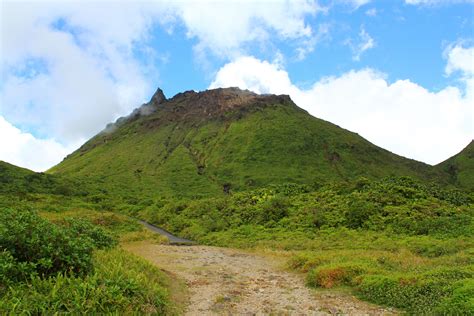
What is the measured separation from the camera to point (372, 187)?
175 feet

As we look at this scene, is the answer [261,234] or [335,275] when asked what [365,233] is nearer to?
[261,234]

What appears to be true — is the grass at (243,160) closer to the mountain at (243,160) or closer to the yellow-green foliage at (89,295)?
the mountain at (243,160)

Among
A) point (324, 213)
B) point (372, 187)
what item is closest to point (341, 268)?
point (324, 213)

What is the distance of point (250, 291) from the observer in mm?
19281

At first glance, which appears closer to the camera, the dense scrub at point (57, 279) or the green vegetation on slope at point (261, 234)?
the dense scrub at point (57, 279)

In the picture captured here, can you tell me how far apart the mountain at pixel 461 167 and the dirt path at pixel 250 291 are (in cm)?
15475

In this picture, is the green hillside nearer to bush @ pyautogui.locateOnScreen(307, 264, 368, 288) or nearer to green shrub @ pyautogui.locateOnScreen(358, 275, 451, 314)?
bush @ pyautogui.locateOnScreen(307, 264, 368, 288)

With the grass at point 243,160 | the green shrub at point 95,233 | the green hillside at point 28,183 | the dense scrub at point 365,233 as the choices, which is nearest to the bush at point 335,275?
the dense scrub at point 365,233

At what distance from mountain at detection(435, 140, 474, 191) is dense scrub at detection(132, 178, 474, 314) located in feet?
412

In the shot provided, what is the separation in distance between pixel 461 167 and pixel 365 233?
165 m

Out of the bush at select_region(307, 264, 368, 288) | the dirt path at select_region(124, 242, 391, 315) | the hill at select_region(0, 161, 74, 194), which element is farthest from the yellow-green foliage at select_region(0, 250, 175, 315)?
the hill at select_region(0, 161, 74, 194)

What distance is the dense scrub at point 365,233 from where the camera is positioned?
674 inches

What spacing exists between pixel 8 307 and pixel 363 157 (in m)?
164

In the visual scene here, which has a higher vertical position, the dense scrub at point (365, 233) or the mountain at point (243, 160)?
the mountain at point (243, 160)
